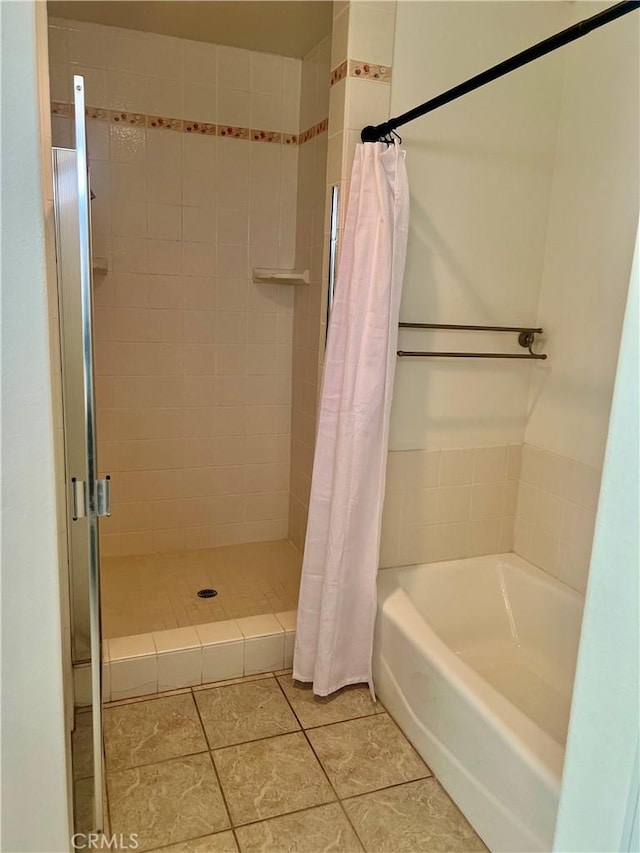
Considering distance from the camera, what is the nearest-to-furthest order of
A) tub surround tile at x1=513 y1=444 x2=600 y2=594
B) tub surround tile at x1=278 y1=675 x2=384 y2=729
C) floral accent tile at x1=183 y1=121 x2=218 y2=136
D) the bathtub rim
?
1. the bathtub rim
2. tub surround tile at x1=278 y1=675 x2=384 y2=729
3. tub surround tile at x1=513 y1=444 x2=600 y2=594
4. floral accent tile at x1=183 y1=121 x2=218 y2=136

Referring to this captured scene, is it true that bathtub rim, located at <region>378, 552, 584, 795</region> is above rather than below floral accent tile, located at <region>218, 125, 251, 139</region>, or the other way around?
below

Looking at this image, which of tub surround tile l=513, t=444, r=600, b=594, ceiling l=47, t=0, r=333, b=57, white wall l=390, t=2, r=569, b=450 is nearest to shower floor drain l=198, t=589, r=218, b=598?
white wall l=390, t=2, r=569, b=450

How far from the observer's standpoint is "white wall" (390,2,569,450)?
2.10 meters

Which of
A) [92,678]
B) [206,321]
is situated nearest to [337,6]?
[206,321]

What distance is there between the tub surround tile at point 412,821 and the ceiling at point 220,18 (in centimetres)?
257

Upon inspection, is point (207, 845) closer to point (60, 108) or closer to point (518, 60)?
point (518, 60)

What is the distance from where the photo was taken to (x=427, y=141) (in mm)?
2125

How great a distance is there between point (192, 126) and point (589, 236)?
171cm

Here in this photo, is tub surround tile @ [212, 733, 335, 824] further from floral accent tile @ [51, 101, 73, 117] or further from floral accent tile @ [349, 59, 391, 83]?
floral accent tile @ [51, 101, 73, 117]

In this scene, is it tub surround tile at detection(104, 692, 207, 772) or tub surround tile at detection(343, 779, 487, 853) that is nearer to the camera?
tub surround tile at detection(343, 779, 487, 853)

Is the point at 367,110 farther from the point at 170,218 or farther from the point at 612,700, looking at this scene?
the point at 612,700

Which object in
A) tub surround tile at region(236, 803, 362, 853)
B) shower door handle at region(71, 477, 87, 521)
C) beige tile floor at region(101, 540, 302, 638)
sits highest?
shower door handle at region(71, 477, 87, 521)

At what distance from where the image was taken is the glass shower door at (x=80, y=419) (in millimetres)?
1217

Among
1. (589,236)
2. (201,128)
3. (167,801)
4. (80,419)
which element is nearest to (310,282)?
(201,128)
